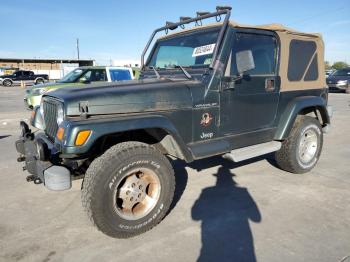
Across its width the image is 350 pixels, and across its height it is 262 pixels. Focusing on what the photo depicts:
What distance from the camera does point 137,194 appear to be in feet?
10.3

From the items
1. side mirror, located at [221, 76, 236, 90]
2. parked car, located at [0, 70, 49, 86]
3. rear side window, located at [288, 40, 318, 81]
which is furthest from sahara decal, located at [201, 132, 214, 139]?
parked car, located at [0, 70, 49, 86]

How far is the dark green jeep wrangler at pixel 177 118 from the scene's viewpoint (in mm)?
2908

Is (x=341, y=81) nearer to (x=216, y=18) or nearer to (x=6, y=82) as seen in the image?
(x=216, y=18)

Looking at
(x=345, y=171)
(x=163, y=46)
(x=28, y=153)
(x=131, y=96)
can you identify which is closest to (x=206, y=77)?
(x=131, y=96)

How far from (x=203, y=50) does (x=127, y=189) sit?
77.4 inches

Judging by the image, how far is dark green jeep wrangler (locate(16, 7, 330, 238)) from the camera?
2.91 meters

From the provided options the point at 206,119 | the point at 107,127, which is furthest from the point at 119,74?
the point at 107,127

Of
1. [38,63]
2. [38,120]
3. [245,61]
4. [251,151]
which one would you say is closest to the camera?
[245,61]

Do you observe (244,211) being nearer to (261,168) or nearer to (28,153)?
(261,168)

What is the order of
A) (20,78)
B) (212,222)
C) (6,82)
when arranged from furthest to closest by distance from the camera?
(20,78), (6,82), (212,222)

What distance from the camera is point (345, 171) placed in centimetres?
→ 497

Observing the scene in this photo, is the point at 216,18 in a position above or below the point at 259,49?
above

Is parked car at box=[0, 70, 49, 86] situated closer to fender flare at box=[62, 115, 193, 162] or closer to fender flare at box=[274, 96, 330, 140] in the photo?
fender flare at box=[274, 96, 330, 140]

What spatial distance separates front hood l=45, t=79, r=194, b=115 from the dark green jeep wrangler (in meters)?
0.01
